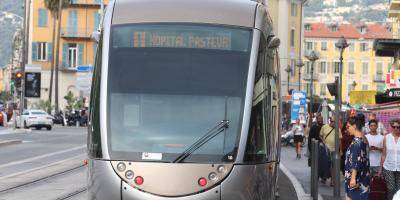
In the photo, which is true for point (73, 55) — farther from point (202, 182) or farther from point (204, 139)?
point (202, 182)

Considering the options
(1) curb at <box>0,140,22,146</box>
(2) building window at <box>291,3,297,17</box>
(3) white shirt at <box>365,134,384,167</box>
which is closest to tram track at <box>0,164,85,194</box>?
(3) white shirt at <box>365,134,384,167</box>

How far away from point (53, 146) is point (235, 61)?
87.9ft

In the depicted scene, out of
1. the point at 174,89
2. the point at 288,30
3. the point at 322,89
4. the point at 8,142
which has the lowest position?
Result: the point at 8,142

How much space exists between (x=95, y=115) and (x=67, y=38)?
75.7 meters

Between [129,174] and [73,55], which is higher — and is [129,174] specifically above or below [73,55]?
below

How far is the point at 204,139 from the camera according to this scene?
10.6 metres

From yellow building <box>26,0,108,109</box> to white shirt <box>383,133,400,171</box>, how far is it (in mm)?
72158

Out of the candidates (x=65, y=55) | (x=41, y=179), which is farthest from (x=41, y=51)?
(x=41, y=179)

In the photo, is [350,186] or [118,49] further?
[350,186]

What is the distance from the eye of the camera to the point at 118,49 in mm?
11188

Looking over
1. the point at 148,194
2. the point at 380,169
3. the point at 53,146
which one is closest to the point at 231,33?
the point at 148,194

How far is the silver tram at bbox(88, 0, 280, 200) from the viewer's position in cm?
1031

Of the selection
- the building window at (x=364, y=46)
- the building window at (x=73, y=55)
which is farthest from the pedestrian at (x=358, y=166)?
the building window at (x=364, y=46)

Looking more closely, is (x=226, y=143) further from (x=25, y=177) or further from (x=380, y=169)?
(x=25, y=177)
